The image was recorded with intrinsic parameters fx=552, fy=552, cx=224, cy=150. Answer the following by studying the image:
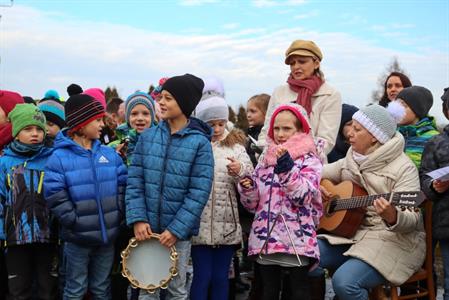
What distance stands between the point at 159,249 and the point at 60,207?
83 centimetres

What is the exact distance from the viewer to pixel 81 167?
4387mm

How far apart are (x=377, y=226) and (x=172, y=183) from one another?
173 cm

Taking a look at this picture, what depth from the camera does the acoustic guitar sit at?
4.47 metres

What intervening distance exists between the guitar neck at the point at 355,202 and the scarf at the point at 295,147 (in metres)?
0.52

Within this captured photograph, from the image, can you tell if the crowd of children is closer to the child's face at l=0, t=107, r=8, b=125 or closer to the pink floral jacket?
the pink floral jacket

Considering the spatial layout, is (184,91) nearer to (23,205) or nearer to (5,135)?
(23,205)

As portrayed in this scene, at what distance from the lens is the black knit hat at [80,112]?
454 cm

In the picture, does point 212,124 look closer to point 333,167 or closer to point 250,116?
point 333,167

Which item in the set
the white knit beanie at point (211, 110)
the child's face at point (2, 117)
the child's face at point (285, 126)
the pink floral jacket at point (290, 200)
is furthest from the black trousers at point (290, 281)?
the child's face at point (2, 117)

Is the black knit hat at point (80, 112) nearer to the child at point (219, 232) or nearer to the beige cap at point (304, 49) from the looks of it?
Answer: the child at point (219, 232)

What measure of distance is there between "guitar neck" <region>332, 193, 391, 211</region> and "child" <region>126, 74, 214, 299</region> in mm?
1173

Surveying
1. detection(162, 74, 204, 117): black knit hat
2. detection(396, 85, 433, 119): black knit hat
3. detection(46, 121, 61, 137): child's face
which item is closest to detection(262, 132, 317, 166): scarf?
detection(162, 74, 204, 117): black knit hat

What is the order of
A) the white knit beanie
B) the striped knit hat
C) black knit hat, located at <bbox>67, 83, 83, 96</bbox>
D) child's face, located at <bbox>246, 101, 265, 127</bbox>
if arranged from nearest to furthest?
the white knit beanie < the striped knit hat < child's face, located at <bbox>246, 101, 265, 127</bbox> < black knit hat, located at <bbox>67, 83, 83, 96</bbox>

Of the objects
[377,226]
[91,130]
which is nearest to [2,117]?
[91,130]
